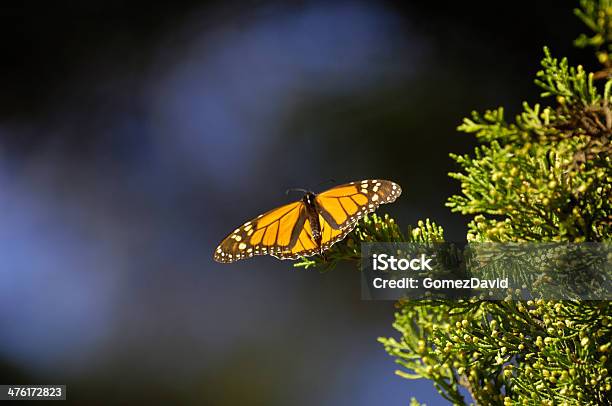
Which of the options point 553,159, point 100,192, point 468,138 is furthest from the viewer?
point 100,192

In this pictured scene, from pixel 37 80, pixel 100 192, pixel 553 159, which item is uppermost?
pixel 37 80

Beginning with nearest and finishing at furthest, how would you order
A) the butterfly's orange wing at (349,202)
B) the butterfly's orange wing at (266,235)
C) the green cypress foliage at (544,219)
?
the green cypress foliage at (544,219)
the butterfly's orange wing at (349,202)
the butterfly's orange wing at (266,235)

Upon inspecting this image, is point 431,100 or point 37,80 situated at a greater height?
point 37,80

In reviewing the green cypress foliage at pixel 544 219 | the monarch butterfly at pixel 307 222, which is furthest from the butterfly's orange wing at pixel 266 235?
the green cypress foliage at pixel 544 219

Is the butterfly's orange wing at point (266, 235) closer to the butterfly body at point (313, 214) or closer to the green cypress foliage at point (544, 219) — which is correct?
the butterfly body at point (313, 214)

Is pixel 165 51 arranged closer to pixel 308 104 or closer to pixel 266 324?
pixel 308 104

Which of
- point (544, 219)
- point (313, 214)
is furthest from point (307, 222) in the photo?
point (544, 219)

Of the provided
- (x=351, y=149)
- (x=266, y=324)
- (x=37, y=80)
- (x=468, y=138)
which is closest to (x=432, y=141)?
(x=468, y=138)

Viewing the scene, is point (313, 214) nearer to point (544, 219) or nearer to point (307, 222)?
point (307, 222)
